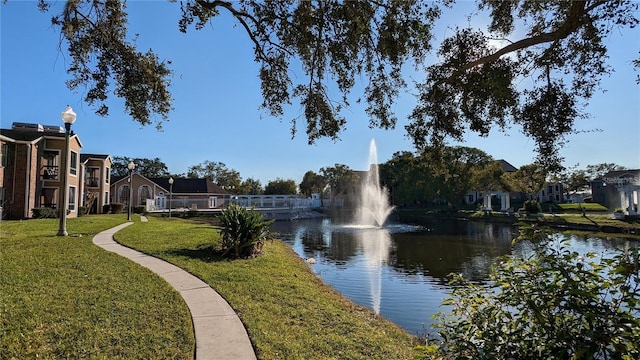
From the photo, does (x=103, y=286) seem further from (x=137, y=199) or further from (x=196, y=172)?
(x=196, y=172)

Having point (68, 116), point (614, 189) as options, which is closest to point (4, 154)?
point (68, 116)

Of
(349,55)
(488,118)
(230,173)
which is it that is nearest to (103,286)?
(349,55)

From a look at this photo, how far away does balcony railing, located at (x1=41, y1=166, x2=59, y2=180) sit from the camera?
25300mm

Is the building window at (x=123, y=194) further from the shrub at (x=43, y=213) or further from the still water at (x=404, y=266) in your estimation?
the still water at (x=404, y=266)

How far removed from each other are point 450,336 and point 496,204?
2649 inches

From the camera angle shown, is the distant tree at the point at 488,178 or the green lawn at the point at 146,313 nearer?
the green lawn at the point at 146,313

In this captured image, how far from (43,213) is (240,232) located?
19.5m

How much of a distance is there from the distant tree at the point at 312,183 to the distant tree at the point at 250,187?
1185cm

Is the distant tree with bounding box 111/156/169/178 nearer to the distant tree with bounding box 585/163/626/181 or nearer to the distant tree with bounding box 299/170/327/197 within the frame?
the distant tree with bounding box 299/170/327/197

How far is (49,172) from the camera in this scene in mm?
25562

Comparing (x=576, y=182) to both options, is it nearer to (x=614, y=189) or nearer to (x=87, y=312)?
(x=614, y=189)

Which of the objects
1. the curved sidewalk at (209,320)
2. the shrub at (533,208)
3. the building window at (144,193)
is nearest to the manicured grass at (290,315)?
the curved sidewalk at (209,320)

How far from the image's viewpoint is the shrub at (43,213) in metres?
22.9

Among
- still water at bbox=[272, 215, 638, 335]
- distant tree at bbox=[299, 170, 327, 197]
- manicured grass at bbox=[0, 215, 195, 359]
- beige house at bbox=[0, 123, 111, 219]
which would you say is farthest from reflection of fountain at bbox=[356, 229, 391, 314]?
distant tree at bbox=[299, 170, 327, 197]
